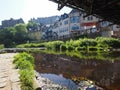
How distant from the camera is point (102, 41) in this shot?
52156 mm

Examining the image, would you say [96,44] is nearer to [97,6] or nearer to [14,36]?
[97,6]

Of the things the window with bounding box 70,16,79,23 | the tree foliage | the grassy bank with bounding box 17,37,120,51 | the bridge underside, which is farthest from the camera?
the tree foliage

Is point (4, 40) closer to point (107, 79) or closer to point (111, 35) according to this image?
point (111, 35)

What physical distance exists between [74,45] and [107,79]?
133 ft

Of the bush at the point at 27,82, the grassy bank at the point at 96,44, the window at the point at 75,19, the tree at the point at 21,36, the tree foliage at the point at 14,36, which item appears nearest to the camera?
the bush at the point at 27,82

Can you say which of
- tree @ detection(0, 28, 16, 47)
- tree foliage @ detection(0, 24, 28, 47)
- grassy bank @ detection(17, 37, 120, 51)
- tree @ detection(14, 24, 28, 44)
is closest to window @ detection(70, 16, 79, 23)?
tree @ detection(0, 28, 16, 47)

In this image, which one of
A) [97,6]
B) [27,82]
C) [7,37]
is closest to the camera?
[27,82]

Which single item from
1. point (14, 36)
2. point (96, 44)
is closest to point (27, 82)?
point (96, 44)

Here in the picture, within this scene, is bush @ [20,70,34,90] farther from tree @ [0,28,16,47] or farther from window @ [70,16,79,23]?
tree @ [0,28,16,47]

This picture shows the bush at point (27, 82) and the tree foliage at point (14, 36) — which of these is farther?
the tree foliage at point (14, 36)

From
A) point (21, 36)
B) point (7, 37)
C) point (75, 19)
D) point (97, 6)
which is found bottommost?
point (7, 37)

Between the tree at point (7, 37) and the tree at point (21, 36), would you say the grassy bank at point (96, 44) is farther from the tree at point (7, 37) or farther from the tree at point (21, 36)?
the tree at point (21, 36)

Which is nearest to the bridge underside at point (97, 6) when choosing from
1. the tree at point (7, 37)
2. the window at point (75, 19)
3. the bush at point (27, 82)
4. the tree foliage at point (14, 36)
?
the bush at point (27, 82)

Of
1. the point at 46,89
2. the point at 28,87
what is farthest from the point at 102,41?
the point at 28,87
